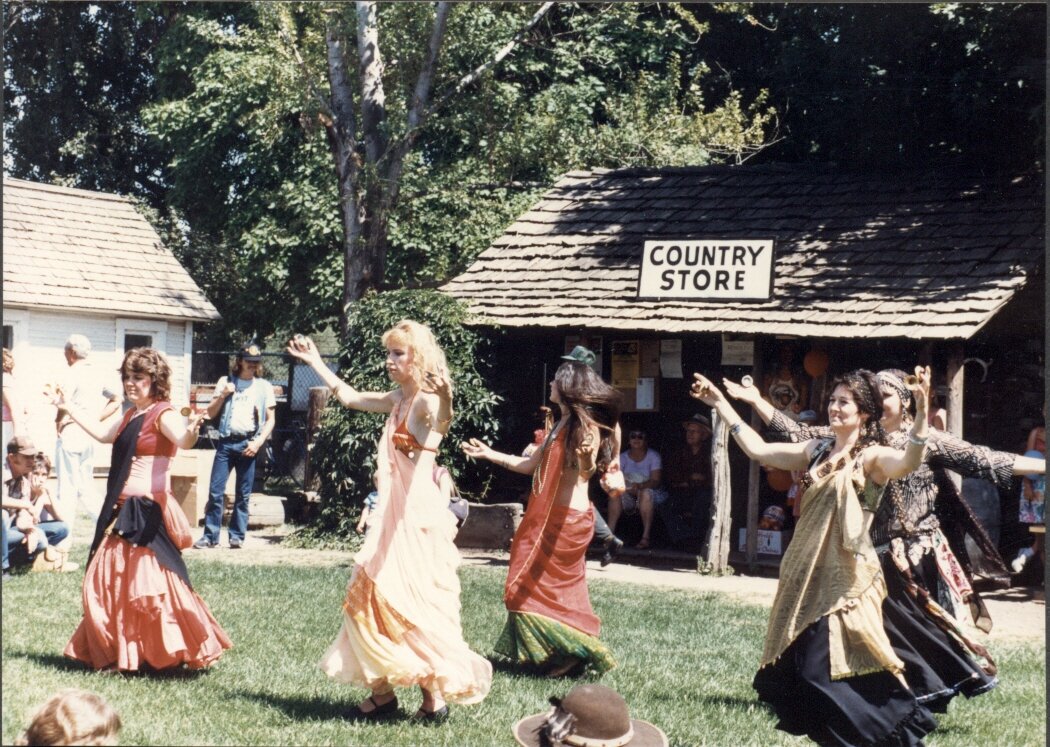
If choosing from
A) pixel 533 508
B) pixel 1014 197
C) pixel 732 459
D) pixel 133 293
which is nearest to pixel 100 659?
pixel 533 508

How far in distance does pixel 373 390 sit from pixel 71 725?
8.80m

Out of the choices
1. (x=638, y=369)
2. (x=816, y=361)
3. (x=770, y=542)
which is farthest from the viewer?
(x=638, y=369)

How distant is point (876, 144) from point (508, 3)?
4178mm

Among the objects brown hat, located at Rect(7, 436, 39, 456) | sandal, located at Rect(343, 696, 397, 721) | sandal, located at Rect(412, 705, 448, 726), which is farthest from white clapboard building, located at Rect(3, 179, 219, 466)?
sandal, located at Rect(412, 705, 448, 726)

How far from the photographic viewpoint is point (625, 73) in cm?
1514

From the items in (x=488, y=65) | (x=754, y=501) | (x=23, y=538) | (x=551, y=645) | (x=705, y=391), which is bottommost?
(x=551, y=645)

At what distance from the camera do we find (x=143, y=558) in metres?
5.86

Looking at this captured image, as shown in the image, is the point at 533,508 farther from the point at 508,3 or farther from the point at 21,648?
the point at 508,3

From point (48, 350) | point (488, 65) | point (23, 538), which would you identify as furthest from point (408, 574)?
point (488, 65)

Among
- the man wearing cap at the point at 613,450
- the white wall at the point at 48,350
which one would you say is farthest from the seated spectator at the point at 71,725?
the white wall at the point at 48,350

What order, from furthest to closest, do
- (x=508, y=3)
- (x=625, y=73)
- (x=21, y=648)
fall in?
(x=625, y=73) < (x=508, y=3) < (x=21, y=648)

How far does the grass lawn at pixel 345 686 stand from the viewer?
16.9 ft

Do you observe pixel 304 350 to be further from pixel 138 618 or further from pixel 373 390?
pixel 373 390

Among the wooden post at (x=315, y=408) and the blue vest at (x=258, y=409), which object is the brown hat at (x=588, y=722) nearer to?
the blue vest at (x=258, y=409)
